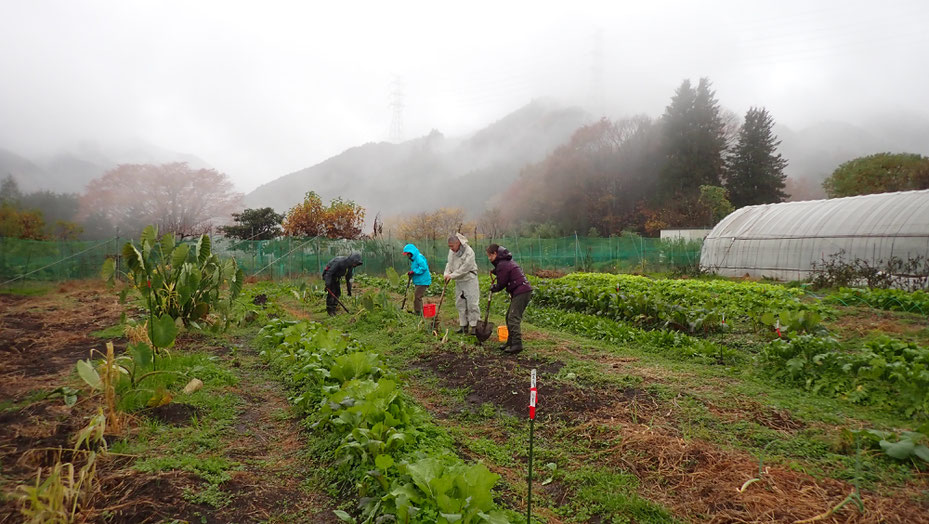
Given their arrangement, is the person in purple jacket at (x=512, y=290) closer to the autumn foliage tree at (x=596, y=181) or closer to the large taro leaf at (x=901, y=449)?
the large taro leaf at (x=901, y=449)

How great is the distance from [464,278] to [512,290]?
1308 mm

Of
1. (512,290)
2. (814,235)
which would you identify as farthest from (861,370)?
(814,235)

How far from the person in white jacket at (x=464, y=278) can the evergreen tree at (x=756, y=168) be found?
43116 millimetres

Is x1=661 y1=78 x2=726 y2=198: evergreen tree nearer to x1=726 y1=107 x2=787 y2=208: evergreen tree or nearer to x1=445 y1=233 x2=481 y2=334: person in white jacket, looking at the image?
x1=726 y1=107 x2=787 y2=208: evergreen tree

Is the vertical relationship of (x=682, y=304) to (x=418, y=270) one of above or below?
below

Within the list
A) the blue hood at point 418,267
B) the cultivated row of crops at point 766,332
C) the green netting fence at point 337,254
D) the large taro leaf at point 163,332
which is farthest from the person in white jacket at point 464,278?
the green netting fence at point 337,254

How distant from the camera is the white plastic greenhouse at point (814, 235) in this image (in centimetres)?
1489

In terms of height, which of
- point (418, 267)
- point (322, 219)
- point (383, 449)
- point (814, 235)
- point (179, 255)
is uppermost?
point (322, 219)

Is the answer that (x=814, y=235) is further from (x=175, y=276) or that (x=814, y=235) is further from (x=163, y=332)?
(x=163, y=332)

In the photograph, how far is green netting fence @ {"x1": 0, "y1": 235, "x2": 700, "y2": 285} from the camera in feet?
51.6

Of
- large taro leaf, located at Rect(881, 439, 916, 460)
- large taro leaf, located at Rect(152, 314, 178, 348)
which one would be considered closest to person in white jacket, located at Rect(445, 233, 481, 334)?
large taro leaf, located at Rect(152, 314, 178, 348)

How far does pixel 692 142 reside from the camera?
45.5 metres

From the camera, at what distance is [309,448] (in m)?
4.07

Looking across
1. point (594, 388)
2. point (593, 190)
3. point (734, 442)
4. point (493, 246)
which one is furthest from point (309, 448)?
point (593, 190)
